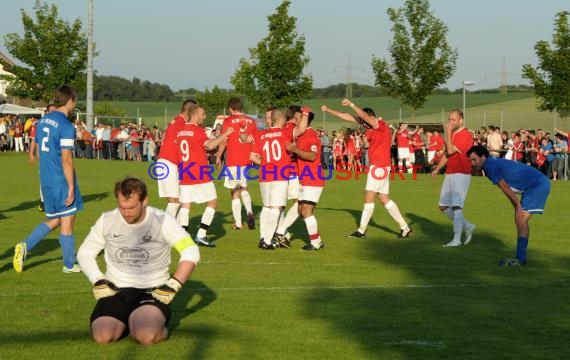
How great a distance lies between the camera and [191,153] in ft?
45.8

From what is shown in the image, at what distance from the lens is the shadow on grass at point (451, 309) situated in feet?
24.9

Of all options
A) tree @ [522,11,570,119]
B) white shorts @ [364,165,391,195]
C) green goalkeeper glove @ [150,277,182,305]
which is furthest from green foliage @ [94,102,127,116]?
green goalkeeper glove @ [150,277,182,305]

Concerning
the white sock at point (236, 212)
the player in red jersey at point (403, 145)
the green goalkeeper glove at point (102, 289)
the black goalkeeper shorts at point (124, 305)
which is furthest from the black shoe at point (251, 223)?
the player in red jersey at point (403, 145)

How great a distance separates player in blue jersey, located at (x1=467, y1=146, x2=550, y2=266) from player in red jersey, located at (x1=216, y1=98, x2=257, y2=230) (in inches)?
205

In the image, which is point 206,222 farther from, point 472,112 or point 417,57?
point 472,112

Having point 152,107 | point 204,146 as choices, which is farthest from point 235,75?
point 152,107

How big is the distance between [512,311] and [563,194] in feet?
58.1

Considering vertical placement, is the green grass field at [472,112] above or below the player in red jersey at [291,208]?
above

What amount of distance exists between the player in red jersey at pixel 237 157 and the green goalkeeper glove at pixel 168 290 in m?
9.13

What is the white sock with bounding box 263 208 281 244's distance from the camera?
45.2 feet

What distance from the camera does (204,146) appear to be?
14062 mm

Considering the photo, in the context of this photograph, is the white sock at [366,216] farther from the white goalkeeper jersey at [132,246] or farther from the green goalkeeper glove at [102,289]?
the green goalkeeper glove at [102,289]

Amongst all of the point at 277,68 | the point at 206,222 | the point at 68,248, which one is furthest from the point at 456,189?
the point at 277,68

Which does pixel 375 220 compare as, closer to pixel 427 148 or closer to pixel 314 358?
pixel 314 358
